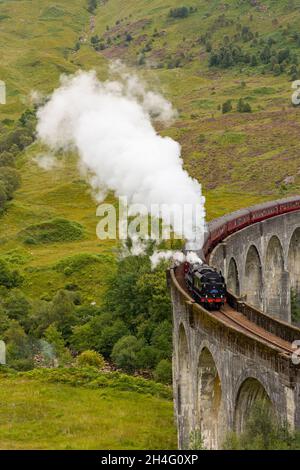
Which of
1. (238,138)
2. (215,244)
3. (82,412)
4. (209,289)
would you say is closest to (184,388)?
(209,289)

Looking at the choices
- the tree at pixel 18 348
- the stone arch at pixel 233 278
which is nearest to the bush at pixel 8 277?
the tree at pixel 18 348

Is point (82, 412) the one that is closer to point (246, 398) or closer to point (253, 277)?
point (246, 398)

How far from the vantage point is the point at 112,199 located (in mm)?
102438

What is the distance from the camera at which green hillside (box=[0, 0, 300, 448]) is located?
5862cm

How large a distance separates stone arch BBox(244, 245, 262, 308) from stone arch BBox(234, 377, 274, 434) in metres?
31.2

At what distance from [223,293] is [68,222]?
61049mm

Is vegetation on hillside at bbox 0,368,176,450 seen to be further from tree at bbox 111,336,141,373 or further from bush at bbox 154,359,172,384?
tree at bbox 111,336,141,373

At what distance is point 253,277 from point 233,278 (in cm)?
655

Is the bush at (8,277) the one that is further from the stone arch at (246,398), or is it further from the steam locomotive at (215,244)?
the stone arch at (246,398)

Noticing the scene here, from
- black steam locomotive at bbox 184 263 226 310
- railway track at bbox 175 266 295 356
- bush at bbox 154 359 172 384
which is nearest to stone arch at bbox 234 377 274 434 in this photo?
railway track at bbox 175 266 295 356

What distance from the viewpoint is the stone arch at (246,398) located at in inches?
1101

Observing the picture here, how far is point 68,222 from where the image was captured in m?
96.1

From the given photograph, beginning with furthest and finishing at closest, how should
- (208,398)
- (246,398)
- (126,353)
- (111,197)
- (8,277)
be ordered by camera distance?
(111,197)
(8,277)
(126,353)
(208,398)
(246,398)

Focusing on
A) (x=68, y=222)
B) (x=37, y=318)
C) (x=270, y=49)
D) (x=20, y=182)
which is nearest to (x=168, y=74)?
(x=270, y=49)
